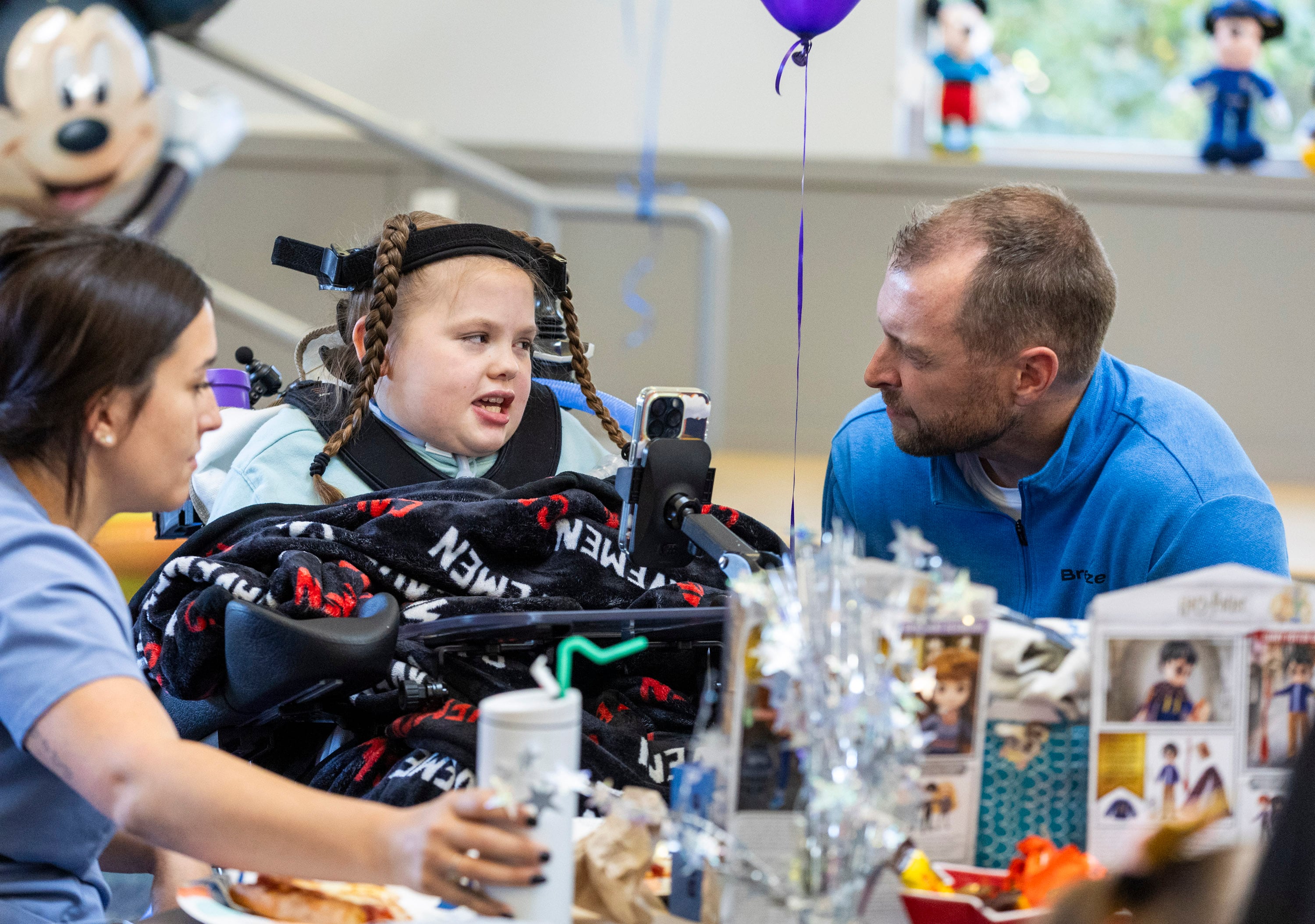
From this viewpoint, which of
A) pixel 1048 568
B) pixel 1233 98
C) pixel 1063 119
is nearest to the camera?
pixel 1048 568

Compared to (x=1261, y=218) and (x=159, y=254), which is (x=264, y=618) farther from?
(x=1261, y=218)

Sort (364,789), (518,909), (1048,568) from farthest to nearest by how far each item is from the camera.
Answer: (1048,568)
(364,789)
(518,909)

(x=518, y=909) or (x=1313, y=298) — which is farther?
(x=1313, y=298)

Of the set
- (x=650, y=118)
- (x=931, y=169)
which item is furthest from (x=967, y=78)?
(x=650, y=118)

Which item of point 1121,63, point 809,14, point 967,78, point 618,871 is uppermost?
point 1121,63

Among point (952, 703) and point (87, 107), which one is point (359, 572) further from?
point (87, 107)

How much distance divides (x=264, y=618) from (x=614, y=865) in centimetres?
36

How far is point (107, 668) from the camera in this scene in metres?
0.81

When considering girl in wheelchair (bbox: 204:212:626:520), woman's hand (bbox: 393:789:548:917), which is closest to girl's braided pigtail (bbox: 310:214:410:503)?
girl in wheelchair (bbox: 204:212:626:520)

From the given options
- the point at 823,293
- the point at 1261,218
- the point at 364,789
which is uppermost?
the point at 1261,218

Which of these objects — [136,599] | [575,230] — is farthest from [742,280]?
[136,599]

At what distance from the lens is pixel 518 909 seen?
2.38 ft

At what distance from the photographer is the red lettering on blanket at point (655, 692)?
1.23m

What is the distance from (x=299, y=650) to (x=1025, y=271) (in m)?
1.05
